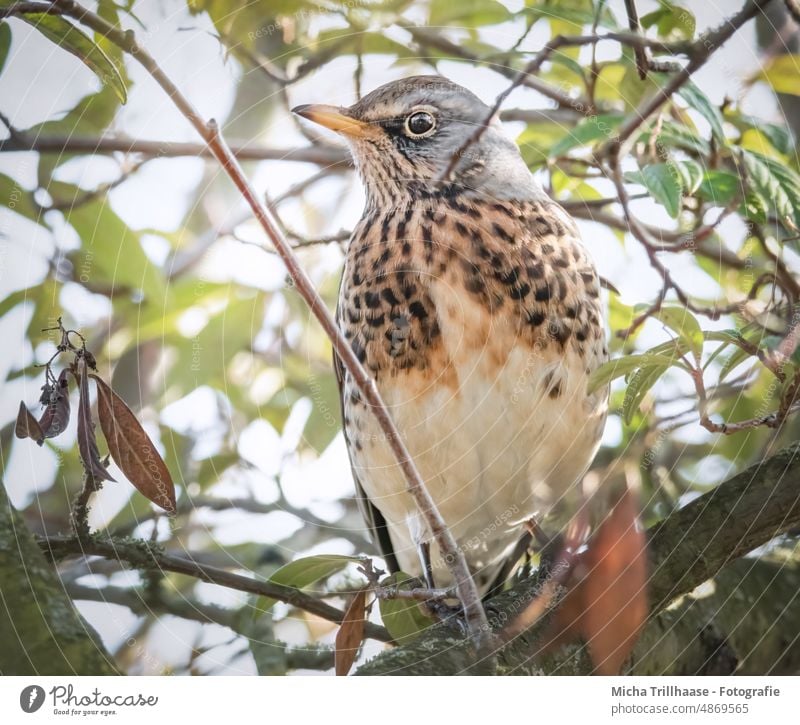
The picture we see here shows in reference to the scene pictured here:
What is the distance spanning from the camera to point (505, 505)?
1530 mm

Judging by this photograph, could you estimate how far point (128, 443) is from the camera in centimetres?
121

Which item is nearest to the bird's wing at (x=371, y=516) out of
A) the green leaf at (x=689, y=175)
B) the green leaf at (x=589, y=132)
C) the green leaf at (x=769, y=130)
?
the green leaf at (x=589, y=132)

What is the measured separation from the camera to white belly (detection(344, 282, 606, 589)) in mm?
1313

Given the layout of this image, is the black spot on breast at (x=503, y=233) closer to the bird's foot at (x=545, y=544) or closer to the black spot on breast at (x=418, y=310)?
the black spot on breast at (x=418, y=310)

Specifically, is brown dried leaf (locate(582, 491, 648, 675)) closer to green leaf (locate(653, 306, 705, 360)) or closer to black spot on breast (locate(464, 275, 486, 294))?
green leaf (locate(653, 306, 705, 360))

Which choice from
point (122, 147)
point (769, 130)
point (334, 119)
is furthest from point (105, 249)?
point (769, 130)

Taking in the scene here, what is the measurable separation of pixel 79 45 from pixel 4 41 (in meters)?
0.13

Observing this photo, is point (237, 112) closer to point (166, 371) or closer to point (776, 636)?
point (166, 371)

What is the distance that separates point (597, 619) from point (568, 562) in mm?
111

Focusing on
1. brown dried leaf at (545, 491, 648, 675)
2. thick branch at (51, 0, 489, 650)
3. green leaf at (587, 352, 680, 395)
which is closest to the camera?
thick branch at (51, 0, 489, 650)

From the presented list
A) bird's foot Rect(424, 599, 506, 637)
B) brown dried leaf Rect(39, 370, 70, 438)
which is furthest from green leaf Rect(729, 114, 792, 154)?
brown dried leaf Rect(39, 370, 70, 438)

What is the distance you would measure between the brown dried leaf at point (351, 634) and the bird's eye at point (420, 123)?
67 cm

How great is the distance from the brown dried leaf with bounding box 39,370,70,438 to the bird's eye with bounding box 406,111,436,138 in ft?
2.01
